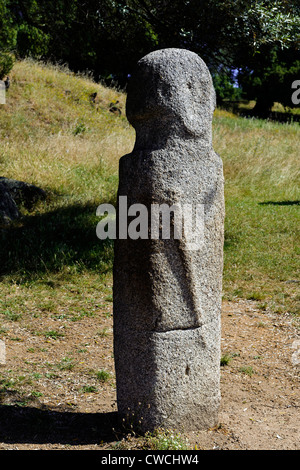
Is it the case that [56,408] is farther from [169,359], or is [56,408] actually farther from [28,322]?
[28,322]

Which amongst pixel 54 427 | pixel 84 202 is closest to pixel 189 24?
pixel 84 202

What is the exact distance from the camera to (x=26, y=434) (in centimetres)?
353

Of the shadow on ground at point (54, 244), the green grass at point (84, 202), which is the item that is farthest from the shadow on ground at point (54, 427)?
the shadow on ground at point (54, 244)

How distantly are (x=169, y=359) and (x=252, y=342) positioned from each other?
2.40m

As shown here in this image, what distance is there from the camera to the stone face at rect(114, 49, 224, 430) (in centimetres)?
309

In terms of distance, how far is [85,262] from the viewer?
23.9 feet

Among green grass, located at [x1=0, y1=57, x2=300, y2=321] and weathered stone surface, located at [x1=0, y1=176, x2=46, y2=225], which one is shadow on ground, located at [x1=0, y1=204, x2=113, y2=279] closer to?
green grass, located at [x1=0, y1=57, x2=300, y2=321]

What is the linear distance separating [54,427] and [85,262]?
3753mm

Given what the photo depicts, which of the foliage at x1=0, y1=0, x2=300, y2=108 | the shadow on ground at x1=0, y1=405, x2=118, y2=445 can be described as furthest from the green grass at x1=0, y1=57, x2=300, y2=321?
the foliage at x1=0, y1=0, x2=300, y2=108

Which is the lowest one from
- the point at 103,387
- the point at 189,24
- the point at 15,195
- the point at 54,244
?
the point at 103,387

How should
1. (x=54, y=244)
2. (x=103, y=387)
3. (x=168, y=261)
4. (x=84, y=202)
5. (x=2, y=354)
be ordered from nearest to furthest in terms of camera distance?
(x=168, y=261), (x=103, y=387), (x=2, y=354), (x=54, y=244), (x=84, y=202)

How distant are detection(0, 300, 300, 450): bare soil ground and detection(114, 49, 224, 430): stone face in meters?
0.34

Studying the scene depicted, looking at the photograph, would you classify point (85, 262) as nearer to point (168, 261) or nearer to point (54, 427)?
point (54, 427)

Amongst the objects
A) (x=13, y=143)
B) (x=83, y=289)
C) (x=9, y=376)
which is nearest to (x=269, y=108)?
(x=13, y=143)
